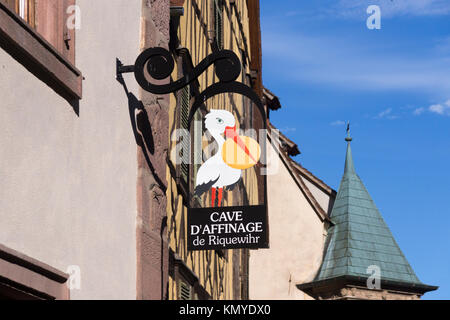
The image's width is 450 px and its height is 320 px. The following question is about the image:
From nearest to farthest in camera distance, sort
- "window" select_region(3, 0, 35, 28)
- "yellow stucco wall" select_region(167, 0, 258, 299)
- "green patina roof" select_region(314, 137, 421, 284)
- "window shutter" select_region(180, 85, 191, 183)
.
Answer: "window" select_region(3, 0, 35, 28) < "yellow stucco wall" select_region(167, 0, 258, 299) < "window shutter" select_region(180, 85, 191, 183) < "green patina roof" select_region(314, 137, 421, 284)

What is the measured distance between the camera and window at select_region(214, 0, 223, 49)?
1510 cm

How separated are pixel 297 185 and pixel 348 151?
4.11 meters

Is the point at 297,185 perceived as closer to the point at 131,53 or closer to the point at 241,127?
the point at 241,127

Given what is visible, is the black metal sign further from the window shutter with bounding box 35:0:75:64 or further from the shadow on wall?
the window shutter with bounding box 35:0:75:64

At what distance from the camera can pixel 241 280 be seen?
1834cm

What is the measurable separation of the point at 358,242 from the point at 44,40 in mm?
22492

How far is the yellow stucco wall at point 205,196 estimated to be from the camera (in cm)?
1059

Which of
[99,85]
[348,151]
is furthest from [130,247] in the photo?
[348,151]

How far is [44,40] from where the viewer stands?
6402mm

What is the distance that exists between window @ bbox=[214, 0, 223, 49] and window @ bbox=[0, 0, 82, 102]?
8.09m

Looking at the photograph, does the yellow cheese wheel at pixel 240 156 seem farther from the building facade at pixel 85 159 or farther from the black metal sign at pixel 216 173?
the building facade at pixel 85 159

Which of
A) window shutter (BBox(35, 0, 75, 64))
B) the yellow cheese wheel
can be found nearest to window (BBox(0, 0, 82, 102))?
window shutter (BBox(35, 0, 75, 64))

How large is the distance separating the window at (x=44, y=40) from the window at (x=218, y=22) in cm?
809

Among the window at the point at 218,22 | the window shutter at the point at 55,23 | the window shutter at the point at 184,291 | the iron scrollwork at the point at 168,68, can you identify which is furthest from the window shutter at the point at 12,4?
the window at the point at 218,22
